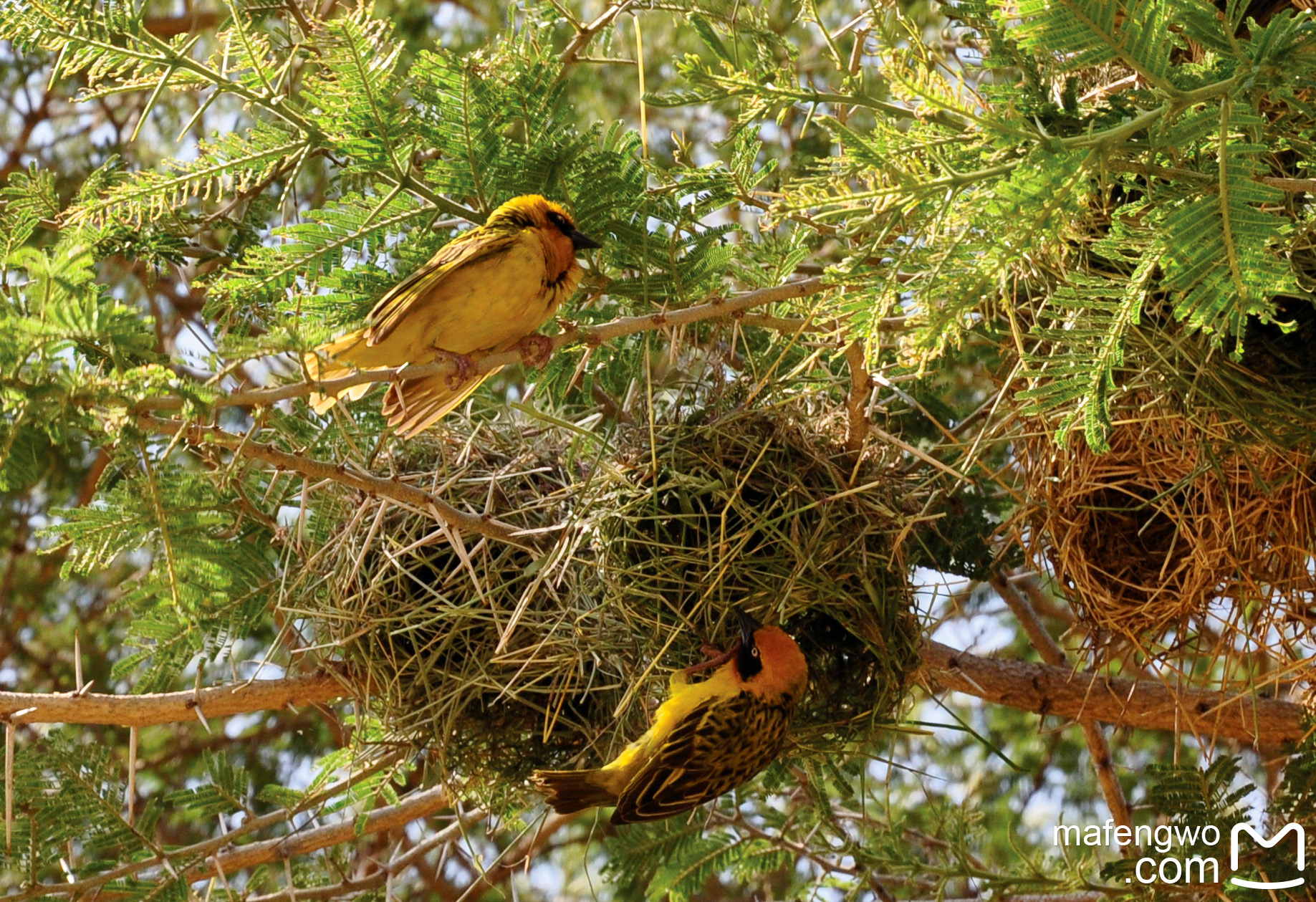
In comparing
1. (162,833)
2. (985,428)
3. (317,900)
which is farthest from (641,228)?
(162,833)

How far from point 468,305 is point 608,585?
0.71m

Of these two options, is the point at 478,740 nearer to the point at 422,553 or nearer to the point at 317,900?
the point at 422,553

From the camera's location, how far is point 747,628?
292cm

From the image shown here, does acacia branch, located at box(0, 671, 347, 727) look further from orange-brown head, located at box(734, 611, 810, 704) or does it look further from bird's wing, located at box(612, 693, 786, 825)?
orange-brown head, located at box(734, 611, 810, 704)

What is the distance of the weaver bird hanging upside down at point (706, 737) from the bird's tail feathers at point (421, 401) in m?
0.79

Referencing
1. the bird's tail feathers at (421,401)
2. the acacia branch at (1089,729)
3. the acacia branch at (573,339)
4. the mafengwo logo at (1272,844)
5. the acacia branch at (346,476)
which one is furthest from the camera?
the acacia branch at (1089,729)

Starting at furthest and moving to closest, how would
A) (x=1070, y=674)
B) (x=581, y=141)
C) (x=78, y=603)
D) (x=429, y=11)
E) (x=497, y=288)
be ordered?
(x=429, y=11), (x=78, y=603), (x=1070, y=674), (x=497, y=288), (x=581, y=141)

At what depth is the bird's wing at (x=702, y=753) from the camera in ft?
9.65

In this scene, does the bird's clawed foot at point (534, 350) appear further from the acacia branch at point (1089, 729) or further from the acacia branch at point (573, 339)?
the acacia branch at point (1089, 729)

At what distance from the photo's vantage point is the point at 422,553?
331cm

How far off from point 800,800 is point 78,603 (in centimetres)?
333

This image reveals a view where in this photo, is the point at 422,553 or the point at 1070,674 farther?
the point at 1070,674

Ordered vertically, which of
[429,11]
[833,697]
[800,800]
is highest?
[429,11]

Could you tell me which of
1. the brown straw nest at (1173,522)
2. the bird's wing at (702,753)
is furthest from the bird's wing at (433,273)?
the brown straw nest at (1173,522)
